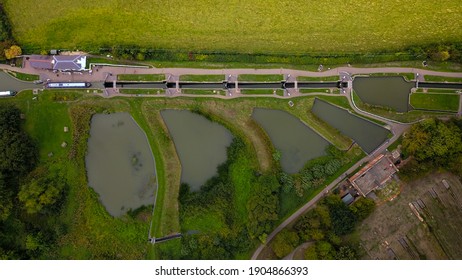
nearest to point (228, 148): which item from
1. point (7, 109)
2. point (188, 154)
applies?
point (188, 154)

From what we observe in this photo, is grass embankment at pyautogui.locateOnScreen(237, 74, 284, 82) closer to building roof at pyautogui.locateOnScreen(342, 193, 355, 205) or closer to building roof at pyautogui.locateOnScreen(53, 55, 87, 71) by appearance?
building roof at pyautogui.locateOnScreen(342, 193, 355, 205)

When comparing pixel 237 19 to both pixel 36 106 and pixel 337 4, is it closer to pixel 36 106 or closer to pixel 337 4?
pixel 337 4

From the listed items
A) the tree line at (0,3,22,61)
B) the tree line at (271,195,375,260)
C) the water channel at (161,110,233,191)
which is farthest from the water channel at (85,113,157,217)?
the tree line at (271,195,375,260)

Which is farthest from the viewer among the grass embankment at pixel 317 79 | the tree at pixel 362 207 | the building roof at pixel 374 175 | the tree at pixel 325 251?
the grass embankment at pixel 317 79

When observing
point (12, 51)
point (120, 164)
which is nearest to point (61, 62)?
point (12, 51)

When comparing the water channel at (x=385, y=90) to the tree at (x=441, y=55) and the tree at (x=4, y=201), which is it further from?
the tree at (x=4, y=201)

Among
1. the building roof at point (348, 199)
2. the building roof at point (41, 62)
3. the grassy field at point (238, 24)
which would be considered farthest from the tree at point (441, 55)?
the building roof at point (41, 62)

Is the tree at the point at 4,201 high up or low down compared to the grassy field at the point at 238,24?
down
